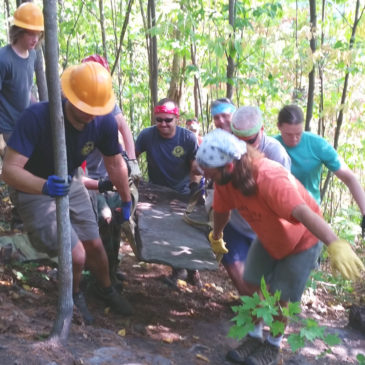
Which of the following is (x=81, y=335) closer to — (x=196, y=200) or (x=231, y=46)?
(x=196, y=200)

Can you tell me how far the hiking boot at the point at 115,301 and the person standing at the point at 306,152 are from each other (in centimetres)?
204

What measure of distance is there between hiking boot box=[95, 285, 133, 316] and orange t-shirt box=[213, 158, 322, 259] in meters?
1.31

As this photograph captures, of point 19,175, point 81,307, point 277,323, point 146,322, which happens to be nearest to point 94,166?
point 81,307

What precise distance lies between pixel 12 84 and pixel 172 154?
1848 mm

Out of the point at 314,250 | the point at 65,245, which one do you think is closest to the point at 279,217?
the point at 314,250

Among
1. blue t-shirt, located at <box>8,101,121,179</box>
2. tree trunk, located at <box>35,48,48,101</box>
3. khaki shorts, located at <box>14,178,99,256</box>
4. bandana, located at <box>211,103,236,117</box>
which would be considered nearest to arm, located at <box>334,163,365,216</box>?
bandana, located at <box>211,103,236,117</box>

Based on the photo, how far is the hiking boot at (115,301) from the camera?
4059 millimetres

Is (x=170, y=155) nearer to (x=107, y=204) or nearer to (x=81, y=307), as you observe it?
(x=107, y=204)

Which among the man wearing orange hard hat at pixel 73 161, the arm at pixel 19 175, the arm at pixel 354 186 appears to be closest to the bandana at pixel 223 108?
the arm at pixel 354 186

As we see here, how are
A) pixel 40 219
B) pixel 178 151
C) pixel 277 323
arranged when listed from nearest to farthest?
pixel 277 323 < pixel 40 219 < pixel 178 151

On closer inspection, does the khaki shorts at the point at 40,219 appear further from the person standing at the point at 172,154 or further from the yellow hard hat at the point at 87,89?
the person standing at the point at 172,154

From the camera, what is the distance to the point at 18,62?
15.1 feet

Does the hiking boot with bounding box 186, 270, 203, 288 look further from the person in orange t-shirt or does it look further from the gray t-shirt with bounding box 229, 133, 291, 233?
the person in orange t-shirt

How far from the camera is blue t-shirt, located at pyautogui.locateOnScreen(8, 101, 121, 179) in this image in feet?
9.92
